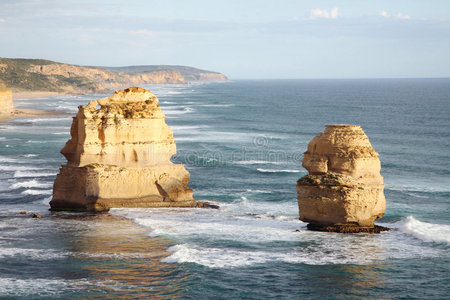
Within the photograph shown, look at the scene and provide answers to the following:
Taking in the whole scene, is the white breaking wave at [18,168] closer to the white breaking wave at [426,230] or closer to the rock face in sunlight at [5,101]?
the white breaking wave at [426,230]

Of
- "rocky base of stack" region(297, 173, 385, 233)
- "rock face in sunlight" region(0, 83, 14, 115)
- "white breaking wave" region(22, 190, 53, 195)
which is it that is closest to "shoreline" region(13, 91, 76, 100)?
"rock face in sunlight" region(0, 83, 14, 115)

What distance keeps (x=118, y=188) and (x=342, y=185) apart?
11672 mm

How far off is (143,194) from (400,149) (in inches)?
1294

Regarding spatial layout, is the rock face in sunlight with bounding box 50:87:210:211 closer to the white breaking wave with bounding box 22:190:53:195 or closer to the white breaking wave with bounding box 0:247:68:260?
the white breaking wave with bounding box 22:190:53:195

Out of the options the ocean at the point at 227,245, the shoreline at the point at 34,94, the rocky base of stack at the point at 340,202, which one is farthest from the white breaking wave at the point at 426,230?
the shoreline at the point at 34,94

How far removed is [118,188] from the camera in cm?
3250

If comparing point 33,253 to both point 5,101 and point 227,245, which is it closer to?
point 227,245

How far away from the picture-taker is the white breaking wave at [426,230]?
27.1m

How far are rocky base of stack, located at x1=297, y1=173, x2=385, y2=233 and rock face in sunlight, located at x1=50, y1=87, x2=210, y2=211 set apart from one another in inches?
304

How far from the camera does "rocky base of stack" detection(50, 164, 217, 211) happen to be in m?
32.0

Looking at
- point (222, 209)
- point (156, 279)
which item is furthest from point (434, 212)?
point (156, 279)

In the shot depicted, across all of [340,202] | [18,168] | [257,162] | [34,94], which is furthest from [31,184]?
[34,94]

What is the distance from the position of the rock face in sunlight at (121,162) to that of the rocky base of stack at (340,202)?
772 centimetres

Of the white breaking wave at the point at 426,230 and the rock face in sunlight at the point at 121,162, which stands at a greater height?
the rock face in sunlight at the point at 121,162
